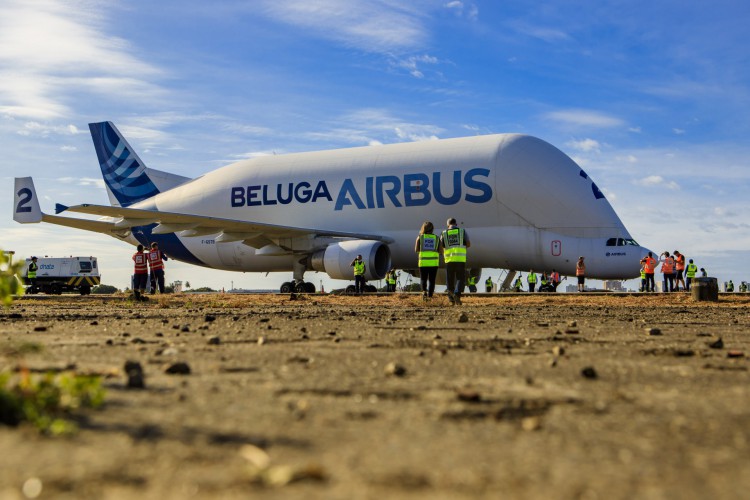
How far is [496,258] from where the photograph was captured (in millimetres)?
22781

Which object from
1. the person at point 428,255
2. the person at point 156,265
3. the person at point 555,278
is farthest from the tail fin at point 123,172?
the person at point 428,255

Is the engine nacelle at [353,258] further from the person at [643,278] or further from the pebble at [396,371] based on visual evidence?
the pebble at [396,371]

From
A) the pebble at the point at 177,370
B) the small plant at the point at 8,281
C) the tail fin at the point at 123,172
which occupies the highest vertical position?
the tail fin at the point at 123,172

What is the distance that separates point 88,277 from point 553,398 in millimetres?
35839

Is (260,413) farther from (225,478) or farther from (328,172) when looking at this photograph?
(328,172)

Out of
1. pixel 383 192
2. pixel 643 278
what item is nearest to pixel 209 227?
pixel 383 192

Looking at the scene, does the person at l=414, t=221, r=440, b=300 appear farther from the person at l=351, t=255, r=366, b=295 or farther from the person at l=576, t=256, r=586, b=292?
the person at l=576, t=256, r=586, b=292

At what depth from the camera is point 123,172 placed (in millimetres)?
31219

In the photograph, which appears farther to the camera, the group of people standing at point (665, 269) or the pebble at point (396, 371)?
the group of people standing at point (665, 269)

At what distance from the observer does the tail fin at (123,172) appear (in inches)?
1208

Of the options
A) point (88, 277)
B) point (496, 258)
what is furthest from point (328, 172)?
point (88, 277)

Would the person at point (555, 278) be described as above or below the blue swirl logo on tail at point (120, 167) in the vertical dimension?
below

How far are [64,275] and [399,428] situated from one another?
3690 cm

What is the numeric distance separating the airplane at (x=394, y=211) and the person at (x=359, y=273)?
0.75 ft
